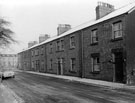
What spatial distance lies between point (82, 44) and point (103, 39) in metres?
4.41

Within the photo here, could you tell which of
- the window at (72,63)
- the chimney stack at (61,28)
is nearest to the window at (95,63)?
the window at (72,63)

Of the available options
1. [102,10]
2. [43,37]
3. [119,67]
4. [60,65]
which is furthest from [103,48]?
[43,37]

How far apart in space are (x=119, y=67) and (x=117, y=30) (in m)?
3.64

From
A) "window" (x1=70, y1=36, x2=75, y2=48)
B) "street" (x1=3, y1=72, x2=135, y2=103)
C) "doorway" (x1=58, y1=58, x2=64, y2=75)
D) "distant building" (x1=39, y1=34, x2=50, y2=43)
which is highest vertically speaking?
"distant building" (x1=39, y1=34, x2=50, y2=43)

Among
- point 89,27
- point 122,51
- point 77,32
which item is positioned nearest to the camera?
point 122,51

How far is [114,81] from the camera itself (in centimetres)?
1750

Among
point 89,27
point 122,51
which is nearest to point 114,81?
point 122,51

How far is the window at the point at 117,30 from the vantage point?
57.8 ft

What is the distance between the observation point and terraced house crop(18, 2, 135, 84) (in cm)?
1659

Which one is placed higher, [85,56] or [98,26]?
[98,26]

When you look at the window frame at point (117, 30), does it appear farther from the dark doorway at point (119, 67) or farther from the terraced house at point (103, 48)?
the dark doorway at point (119, 67)

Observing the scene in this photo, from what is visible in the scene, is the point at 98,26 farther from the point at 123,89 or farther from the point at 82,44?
the point at 123,89

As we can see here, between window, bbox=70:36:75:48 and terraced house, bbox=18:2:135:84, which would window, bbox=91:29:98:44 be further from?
window, bbox=70:36:75:48

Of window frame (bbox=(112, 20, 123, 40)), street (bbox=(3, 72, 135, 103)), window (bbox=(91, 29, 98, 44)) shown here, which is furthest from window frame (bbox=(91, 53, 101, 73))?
street (bbox=(3, 72, 135, 103))
